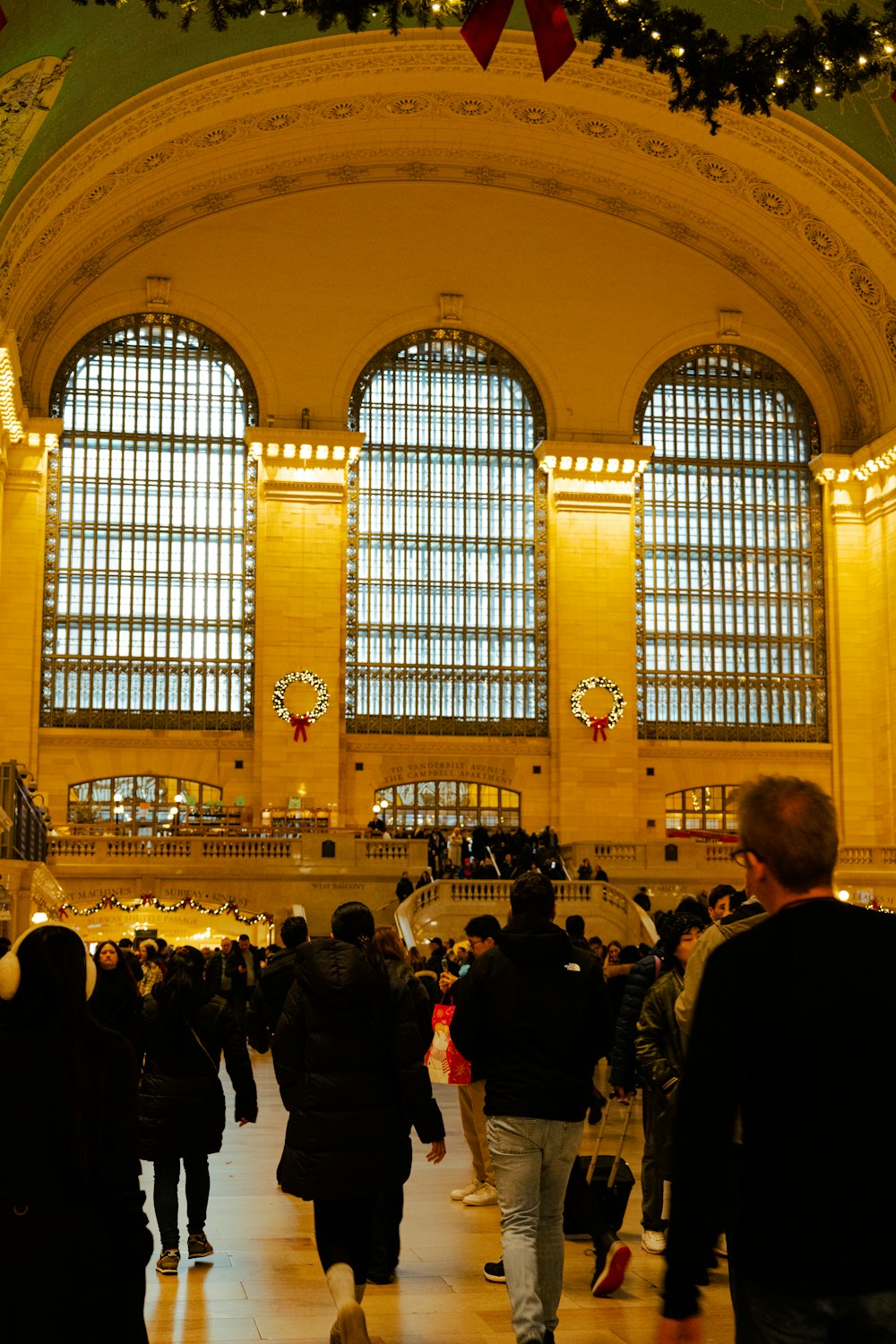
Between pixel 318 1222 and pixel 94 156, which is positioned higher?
pixel 94 156

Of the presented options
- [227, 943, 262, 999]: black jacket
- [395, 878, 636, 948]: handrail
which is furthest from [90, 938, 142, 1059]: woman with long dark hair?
[395, 878, 636, 948]: handrail

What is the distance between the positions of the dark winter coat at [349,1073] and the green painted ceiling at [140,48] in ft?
68.8

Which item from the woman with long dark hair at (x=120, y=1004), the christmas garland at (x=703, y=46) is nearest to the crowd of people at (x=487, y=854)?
the woman with long dark hair at (x=120, y=1004)

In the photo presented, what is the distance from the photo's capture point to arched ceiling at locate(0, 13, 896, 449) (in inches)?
1232

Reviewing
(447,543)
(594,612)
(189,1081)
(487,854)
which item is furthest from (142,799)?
(189,1081)

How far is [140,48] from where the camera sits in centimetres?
2812

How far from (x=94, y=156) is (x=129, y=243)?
5.15m

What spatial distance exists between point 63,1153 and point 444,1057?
5064mm

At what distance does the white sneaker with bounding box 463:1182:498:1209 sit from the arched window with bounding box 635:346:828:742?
28137 millimetres

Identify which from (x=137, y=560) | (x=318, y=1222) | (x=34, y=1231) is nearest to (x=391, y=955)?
(x=318, y=1222)

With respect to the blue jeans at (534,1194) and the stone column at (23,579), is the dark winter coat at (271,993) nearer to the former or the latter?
the blue jeans at (534,1194)

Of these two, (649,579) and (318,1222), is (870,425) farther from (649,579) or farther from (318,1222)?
(318,1222)

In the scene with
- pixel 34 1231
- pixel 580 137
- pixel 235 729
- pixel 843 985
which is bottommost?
pixel 34 1231

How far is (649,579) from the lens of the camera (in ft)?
122
